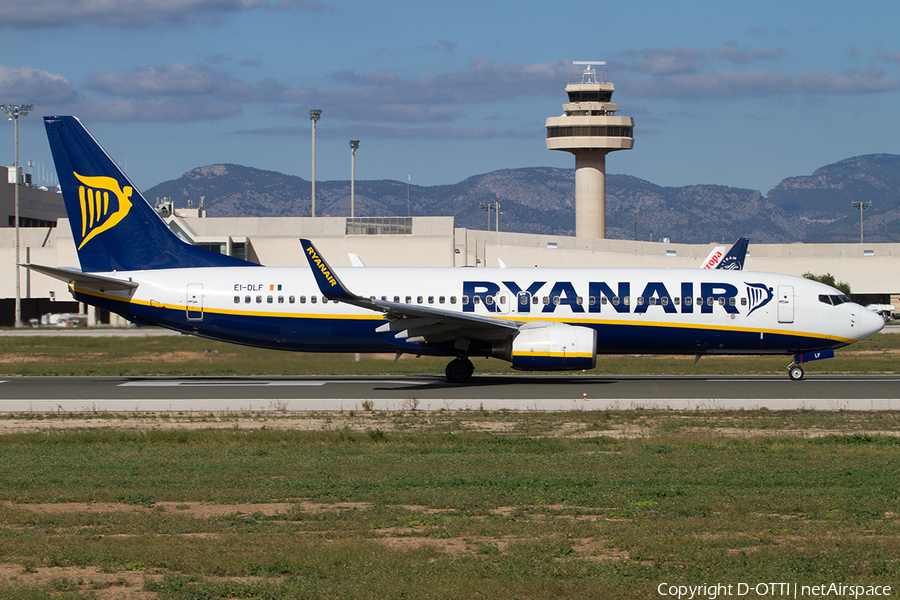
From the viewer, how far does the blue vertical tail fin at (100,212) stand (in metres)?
30.1

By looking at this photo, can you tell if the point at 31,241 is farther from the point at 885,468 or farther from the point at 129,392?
the point at 885,468

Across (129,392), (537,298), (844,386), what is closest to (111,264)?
(129,392)

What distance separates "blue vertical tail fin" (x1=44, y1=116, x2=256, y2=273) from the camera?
30.1m

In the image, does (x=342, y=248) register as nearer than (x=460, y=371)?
No

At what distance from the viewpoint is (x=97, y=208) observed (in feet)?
99.5

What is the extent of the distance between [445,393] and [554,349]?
11.6ft

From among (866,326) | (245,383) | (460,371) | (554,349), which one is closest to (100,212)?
→ (245,383)

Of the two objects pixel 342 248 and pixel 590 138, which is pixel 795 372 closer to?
pixel 342 248

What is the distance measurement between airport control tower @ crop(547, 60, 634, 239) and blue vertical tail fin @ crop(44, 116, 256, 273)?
8956 centimetres

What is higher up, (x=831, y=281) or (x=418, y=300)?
(x=831, y=281)

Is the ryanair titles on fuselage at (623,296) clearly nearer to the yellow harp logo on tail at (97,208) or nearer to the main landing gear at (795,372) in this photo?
the main landing gear at (795,372)

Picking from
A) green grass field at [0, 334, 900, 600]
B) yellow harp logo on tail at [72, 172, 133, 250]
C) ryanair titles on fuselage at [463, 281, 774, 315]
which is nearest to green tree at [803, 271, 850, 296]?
ryanair titles on fuselage at [463, 281, 774, 315]

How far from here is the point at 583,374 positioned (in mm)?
33094

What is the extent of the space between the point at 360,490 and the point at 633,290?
18.0m
